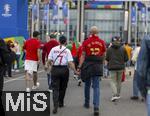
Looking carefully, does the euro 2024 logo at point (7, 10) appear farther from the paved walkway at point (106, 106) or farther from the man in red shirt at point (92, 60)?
the man in red shirt at point (92, 60)

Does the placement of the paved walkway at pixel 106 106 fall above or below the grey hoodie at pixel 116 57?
below

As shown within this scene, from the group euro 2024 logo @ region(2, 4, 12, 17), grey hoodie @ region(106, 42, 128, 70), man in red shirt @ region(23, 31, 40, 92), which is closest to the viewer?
grey hoodie @ region(106, 42, 128, 70)

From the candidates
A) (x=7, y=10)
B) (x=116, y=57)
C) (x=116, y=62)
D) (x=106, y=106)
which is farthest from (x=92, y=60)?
A: (x=7, y=10)

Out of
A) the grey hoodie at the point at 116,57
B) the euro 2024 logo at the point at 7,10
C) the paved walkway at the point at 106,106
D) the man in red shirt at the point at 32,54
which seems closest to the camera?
the paved walkway at the point at 106,106

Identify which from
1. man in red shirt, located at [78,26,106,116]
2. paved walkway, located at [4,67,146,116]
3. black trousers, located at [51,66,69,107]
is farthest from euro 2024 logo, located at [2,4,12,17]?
black trousers, located at [51,66,69,107]

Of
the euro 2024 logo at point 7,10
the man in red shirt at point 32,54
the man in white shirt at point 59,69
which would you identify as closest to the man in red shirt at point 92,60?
the man in white shirt at point 59,69

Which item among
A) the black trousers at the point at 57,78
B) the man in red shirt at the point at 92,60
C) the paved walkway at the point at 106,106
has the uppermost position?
the man in red shirt at the point at 92,60

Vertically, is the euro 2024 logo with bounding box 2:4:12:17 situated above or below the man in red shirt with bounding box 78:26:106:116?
above

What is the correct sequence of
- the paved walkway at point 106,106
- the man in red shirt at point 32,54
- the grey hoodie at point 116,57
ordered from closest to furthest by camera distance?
1. the paved walkway at point 106,106
2. the grey hoodie at point 116,57
3. the man in red shirt at point 32,54

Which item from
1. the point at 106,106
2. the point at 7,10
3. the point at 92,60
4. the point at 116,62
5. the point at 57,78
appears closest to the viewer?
the point at 57,78

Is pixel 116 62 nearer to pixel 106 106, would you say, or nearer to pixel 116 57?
pixel 116 57

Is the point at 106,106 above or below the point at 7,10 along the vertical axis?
below

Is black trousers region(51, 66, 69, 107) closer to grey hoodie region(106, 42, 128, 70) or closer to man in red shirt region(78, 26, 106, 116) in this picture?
man in red shirt region(78, 26, 106, 116)

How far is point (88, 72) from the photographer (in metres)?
12.2
